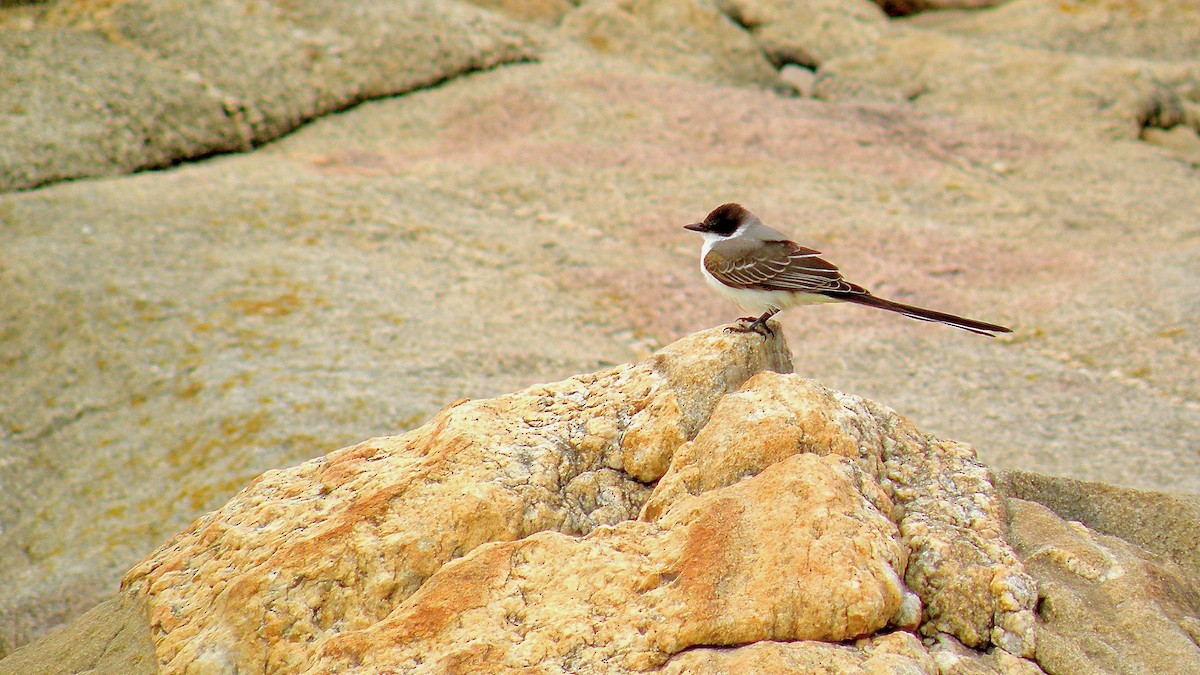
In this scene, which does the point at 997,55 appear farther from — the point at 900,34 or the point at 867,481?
the point at 867,481

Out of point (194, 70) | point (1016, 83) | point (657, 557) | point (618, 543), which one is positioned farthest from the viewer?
point (1016, 83)

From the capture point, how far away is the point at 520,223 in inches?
497

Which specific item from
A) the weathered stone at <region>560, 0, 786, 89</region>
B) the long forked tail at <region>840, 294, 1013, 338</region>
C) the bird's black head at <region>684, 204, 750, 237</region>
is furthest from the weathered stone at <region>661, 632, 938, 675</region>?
the weathered stone at <region>560, 0, 786, 89</region>

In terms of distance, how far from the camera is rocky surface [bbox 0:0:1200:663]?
29.3ft

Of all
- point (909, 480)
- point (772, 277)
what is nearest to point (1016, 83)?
point (772, 277)

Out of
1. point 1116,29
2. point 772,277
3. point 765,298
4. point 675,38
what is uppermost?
point 1116,29

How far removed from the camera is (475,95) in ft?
50.7

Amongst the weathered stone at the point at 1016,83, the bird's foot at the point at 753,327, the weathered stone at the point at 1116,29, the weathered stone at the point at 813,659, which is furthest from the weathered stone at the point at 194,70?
the weathered stone at the point at 813,659

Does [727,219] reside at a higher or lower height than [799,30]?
lower

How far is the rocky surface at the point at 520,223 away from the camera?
8.92 meters

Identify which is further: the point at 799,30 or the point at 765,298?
the point at 799,30

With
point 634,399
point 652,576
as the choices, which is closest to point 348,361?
point 634,399

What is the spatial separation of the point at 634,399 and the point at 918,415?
4903mm

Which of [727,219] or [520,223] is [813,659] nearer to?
[727,219]
